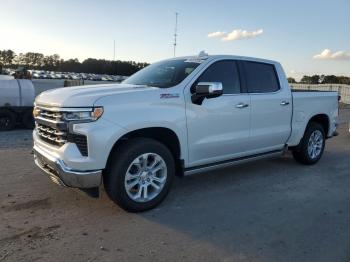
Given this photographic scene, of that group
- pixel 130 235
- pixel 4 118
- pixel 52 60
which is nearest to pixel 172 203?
pixel 130 235

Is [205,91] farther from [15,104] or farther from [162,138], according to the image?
[15,104]

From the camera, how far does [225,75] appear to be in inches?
237

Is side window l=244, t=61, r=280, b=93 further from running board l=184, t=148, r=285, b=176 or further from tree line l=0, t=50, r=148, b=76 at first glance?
tree line l=0, t=50, r=148, b=76

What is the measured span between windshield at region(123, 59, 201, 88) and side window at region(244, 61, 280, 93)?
104 centimetres

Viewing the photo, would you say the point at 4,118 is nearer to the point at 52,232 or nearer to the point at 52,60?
the point at 52,232

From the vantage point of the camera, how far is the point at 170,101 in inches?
203

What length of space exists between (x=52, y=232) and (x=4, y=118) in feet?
32.3

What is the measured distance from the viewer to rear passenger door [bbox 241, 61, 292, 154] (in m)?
6.36

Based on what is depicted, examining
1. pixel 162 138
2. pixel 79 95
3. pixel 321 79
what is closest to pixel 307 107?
pixel 162 138

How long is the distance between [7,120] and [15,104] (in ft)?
2.01

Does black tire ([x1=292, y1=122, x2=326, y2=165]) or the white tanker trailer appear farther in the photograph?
the white tanker trailer

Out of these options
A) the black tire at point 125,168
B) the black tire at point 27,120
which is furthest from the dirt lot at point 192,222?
the black tire at point 27,120

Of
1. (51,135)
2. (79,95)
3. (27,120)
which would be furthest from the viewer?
(27,120)

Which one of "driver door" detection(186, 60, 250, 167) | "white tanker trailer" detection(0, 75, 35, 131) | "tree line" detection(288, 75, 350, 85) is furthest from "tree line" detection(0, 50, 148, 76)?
"driver door" detection(186, 60, 250, 167)
